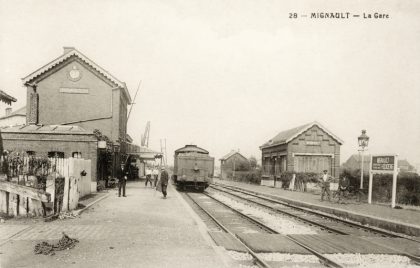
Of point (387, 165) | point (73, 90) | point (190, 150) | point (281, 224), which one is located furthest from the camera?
point (73, 90)

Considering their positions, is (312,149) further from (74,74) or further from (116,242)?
(116,242)

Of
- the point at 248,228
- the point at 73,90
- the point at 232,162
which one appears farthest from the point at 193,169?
the point at 232,162

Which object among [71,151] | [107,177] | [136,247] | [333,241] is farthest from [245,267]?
[107,177]

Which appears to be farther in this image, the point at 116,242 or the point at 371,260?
the point at 116,242

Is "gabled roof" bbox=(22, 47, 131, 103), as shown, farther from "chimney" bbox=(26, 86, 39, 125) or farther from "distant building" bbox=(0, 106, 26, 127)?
"distant building" bbox=(0, 106, 26, 127)

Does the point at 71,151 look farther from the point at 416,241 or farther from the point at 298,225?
the point at 416,241

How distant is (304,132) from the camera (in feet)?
136

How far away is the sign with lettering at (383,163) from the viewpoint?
1850cm

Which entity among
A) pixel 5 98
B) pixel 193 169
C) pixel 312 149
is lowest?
pixel 193 169

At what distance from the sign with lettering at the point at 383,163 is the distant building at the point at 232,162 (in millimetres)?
54484

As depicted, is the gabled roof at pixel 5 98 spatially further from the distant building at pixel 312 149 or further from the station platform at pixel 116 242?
the distant building at pixel 312 149

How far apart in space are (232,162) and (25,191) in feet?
233

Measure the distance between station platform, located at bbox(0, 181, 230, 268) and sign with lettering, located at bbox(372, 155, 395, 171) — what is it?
384 inches

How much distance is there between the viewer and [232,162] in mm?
81688
